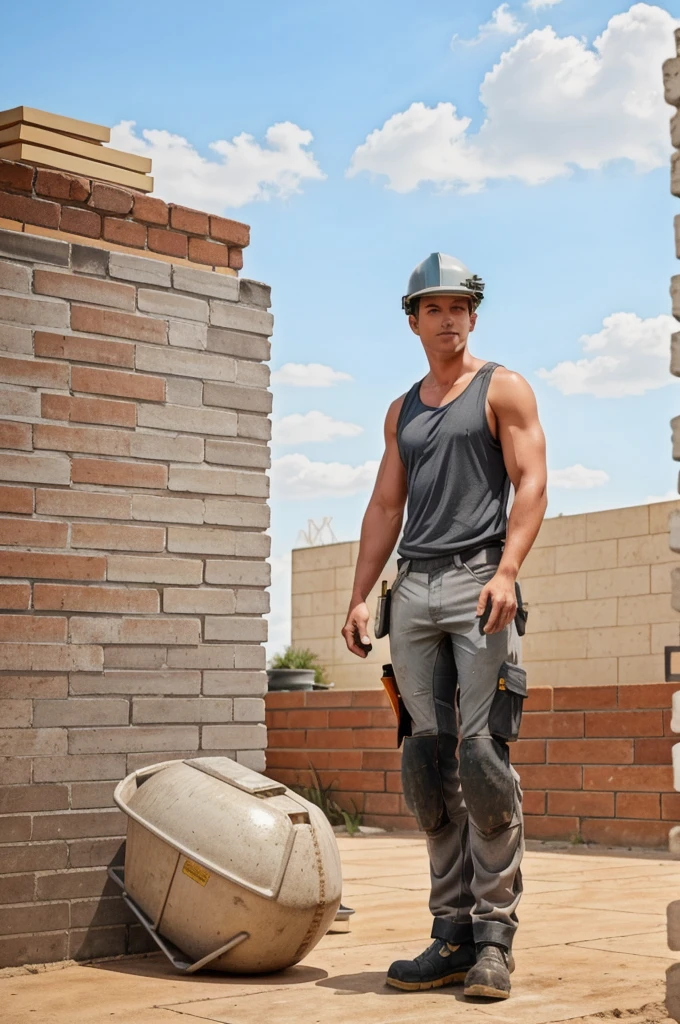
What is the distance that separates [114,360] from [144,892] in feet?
5.85

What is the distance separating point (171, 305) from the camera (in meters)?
4.70

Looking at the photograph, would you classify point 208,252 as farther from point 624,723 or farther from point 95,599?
point 624,723

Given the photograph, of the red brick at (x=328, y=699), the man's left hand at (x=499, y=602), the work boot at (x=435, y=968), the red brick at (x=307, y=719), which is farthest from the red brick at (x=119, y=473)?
the red brick at (x=307, y=719)

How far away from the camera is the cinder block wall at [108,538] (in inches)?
Result: 168

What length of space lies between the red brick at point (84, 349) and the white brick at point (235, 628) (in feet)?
3.13

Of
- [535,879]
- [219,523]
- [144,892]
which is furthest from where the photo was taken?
[535,879]

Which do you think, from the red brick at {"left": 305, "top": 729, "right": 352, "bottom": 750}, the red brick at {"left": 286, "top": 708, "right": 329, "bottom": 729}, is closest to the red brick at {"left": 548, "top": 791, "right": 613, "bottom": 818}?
the red brick at {"left": 305, "top": 729, "right": 352, "bottom": 750}

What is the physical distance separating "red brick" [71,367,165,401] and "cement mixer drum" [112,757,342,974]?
1324 mm

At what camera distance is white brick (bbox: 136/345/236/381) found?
4.62 metres

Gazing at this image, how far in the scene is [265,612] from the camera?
190 inches

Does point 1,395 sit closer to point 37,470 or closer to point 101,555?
point 37,470

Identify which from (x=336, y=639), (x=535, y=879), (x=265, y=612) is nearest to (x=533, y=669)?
(x=336, y=639)

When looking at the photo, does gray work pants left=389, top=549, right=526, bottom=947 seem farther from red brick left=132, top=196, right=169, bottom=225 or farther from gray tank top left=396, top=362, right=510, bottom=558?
red brick left=132, top=196, right=169, bottom=225

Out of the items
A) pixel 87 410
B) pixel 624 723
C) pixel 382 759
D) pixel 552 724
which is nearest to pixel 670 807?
pixel 624 723
